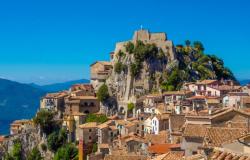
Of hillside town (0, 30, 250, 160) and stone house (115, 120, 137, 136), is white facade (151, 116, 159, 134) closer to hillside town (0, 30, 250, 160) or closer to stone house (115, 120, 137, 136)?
hillside town (0, 30, 250, 160)

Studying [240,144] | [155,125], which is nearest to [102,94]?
[155,125]

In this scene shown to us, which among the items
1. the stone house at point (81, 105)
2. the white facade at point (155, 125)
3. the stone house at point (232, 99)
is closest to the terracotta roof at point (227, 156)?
the white facade at point (155, 125)

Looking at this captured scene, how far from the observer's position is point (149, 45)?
101 metres

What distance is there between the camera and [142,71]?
99812 millimetres

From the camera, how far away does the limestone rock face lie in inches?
3848

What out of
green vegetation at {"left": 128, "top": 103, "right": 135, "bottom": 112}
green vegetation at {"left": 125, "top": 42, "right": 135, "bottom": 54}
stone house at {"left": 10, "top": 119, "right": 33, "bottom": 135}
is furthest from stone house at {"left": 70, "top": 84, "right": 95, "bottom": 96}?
green vegetation at {"left": 128, "top": 103, "right": 135, "bottom": 112}

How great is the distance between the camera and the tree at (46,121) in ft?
304

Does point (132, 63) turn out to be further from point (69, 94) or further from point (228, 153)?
point (228, 153)

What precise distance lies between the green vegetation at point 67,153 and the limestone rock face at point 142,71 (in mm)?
16325

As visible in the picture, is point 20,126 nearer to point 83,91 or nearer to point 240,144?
point 83,91

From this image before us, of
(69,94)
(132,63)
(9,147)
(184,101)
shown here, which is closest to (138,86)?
(132,63)

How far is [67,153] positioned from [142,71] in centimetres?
2626

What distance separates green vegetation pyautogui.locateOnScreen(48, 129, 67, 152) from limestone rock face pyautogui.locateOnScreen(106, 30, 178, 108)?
13.1m

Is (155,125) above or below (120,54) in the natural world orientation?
below
